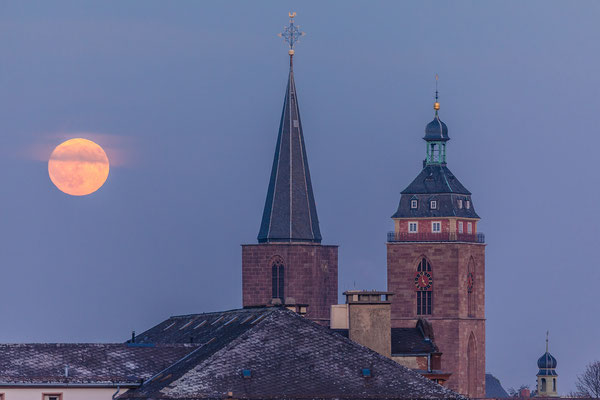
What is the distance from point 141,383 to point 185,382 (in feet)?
19.3

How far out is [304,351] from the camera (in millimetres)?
100812

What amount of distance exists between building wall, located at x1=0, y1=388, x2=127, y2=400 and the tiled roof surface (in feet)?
1.10

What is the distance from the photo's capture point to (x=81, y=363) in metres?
103

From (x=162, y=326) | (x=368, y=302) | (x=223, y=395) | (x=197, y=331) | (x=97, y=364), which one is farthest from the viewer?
(x=162, y=326)

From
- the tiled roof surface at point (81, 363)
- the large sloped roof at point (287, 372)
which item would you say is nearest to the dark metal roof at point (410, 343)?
the tiled roof surface at point (81, 363)

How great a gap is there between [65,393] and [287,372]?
401 inches

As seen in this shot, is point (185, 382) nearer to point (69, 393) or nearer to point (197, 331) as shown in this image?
point (69, 393)

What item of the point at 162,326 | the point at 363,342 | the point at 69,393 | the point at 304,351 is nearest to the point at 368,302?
the point at 363,342

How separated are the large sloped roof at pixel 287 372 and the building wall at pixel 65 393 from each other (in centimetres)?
148

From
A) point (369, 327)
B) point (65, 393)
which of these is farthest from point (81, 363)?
point (369, 327)

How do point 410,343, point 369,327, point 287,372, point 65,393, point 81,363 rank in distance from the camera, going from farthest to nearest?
1. point 410,343
2. point 369,327
3. point 81,363
4. point 65,393
5. point 287,372

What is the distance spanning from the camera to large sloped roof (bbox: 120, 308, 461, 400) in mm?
96438

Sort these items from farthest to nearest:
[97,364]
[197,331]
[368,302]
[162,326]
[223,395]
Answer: [162,326], [197,331], [368,302], [97,364], [223,395]

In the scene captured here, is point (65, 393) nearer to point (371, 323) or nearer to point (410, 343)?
point (371, 323)
